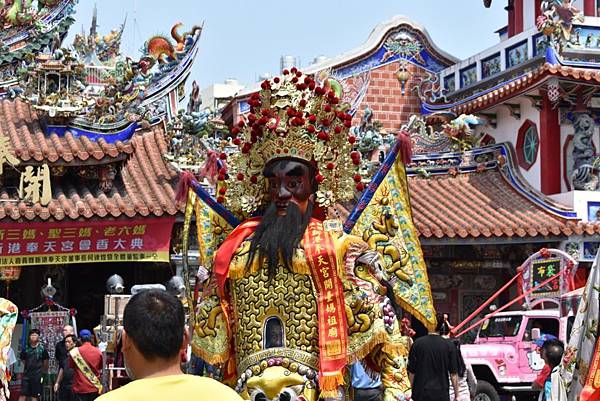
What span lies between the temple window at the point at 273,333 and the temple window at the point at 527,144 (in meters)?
11.9

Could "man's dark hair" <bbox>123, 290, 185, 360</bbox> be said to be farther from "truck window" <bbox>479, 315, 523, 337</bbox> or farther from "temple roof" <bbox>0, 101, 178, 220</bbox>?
"truck window" <bbox>479, 315, 523, 337</bbox>

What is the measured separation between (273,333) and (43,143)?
9820 millimetres

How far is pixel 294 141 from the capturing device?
6.11m

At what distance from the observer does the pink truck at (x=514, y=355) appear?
13.2 m

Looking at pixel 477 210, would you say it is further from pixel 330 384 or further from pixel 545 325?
pixel 330 384

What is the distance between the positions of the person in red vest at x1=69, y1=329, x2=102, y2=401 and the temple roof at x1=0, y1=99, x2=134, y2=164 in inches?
166

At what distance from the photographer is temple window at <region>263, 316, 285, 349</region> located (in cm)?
574

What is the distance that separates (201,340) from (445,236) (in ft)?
32.4

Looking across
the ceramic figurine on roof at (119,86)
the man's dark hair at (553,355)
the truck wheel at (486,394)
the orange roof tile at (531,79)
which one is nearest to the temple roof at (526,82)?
the orange roof tile at (531,79)

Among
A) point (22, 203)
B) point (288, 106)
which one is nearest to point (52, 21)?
point (22, 203)

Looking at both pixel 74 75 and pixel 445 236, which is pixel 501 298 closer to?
pixel 445 236

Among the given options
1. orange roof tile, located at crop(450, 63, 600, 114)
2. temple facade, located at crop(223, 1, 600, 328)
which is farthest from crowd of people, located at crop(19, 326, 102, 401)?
orange roof tile, located at crop(450, 63, 600, 114)

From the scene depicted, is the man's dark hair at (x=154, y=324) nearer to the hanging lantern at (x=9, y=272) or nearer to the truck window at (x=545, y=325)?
the truck window at (x=545, y=325)

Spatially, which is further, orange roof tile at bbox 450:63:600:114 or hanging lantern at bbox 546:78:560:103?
hanging lantern at bbox 546:78:560:103
